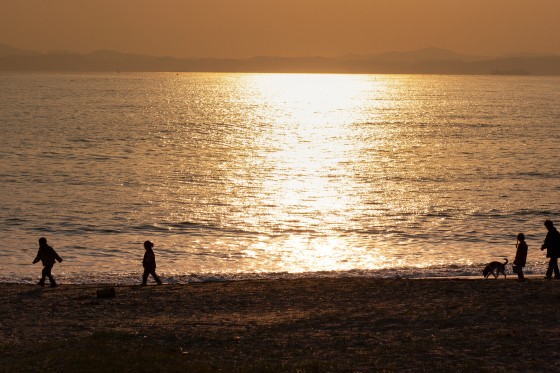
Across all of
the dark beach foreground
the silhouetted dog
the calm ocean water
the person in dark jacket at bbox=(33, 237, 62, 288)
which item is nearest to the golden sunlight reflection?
the calm ocean water

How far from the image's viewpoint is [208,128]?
121m

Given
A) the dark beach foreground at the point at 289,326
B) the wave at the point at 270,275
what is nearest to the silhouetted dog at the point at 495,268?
the dark beach foreground at the point at 289,326

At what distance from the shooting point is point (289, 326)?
18531 millimetres

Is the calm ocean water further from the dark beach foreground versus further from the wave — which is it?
the dark beach foreground

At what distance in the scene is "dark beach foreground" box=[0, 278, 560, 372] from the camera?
600 inches

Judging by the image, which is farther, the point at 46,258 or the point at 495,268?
the point at 495,268

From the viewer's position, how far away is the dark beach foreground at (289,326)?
15246mm

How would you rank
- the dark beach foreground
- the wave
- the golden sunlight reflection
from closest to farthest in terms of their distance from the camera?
the dark beach foreground
the wave
the golden sunlight reflection

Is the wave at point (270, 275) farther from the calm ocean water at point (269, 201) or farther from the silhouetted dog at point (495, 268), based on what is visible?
the silhouetted dog at point (495, 268)

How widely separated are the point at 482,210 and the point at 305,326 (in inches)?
1101

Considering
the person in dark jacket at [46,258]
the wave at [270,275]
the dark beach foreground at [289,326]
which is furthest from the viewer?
the wave at [270,275]

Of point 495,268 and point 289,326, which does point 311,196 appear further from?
point 289,326

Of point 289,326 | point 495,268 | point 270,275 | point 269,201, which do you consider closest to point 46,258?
point 270,275

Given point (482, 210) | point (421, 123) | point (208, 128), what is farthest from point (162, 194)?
point (421, 123)
